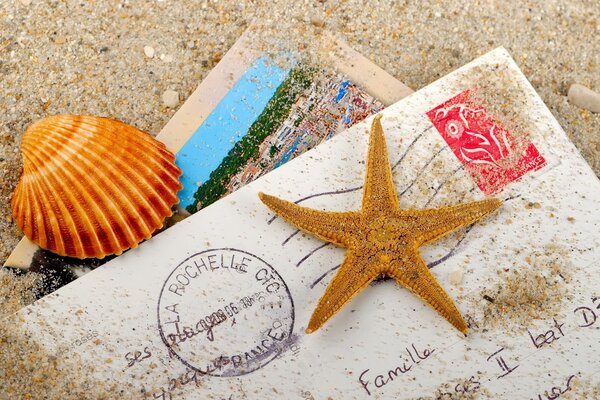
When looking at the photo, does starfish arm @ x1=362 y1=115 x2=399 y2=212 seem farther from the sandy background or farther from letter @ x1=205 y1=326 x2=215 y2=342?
letter @ x1=205 y1=326 x2=215 y2=342

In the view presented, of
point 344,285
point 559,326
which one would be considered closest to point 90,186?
point 344,285

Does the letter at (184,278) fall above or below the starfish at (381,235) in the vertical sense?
above

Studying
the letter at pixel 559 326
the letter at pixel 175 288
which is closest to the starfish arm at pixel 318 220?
the letter at pixel 175 288

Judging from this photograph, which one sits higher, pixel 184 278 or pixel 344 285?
pixel 184 278

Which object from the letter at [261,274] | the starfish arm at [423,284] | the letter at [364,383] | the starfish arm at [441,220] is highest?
the letter at [261,274]

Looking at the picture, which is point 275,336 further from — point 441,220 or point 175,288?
point 441,220

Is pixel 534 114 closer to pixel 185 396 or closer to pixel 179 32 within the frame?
pixel 179 32

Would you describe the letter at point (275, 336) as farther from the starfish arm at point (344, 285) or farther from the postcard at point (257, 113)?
the postcard at point (257, 113)

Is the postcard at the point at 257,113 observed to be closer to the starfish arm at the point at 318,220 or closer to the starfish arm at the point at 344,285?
the starfish arm at the point at 318,220

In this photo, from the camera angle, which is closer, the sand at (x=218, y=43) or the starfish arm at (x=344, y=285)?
the starfish arm at (x=344, y=285)
